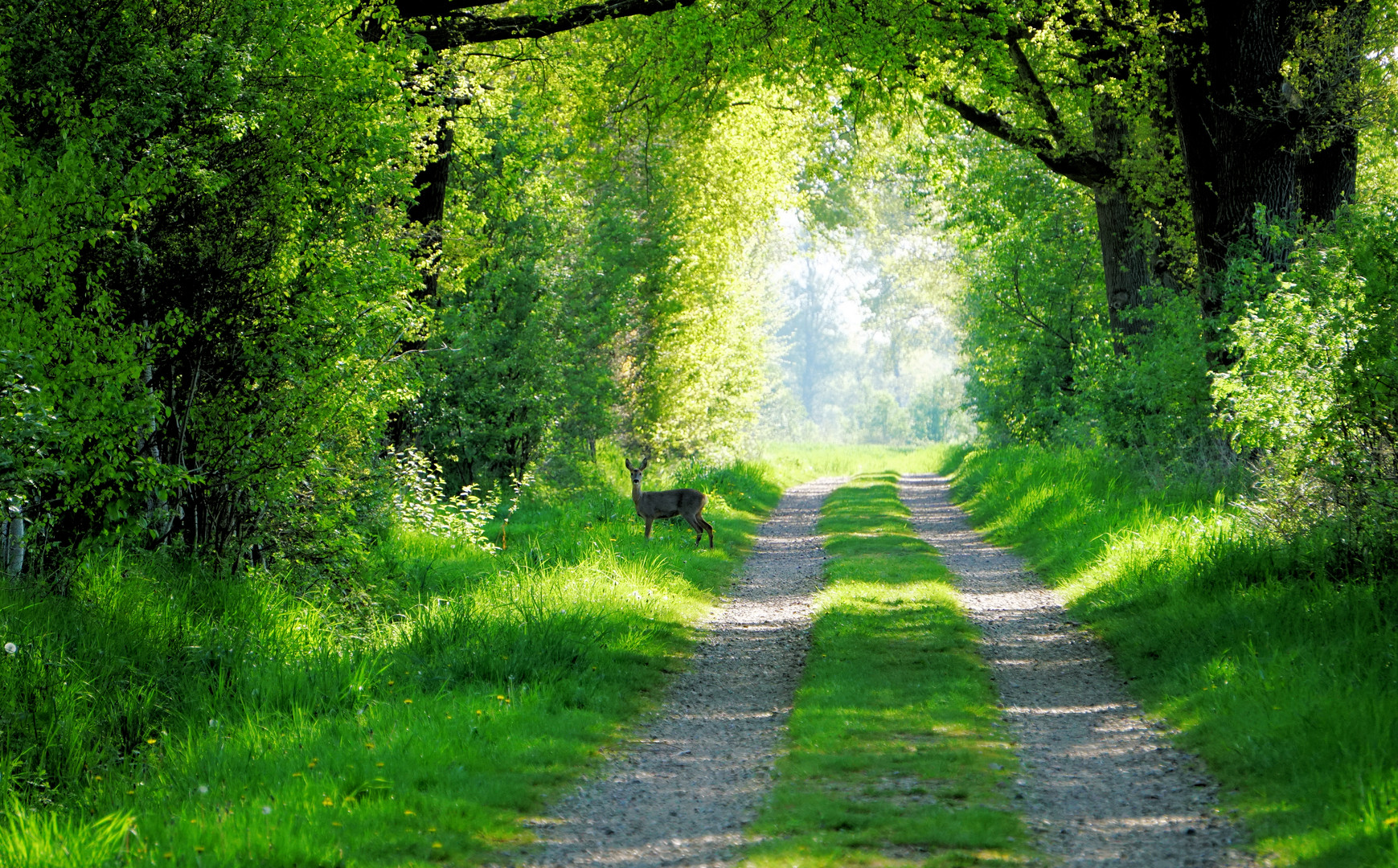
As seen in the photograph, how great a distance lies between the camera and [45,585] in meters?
7.86

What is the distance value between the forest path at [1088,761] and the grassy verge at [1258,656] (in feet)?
0.60

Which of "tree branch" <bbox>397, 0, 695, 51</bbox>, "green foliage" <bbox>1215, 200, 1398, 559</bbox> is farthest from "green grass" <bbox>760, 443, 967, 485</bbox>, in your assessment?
"green foliage" <bbox>1215, 200, 1398, 559</bbox>

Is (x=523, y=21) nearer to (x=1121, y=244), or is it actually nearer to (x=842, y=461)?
(x=1121, y=244)

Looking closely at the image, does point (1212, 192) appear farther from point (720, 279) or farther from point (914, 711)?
point (720, 279)

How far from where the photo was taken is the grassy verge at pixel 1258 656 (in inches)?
199

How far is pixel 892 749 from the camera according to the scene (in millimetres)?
6469

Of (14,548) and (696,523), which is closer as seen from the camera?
(14,548)

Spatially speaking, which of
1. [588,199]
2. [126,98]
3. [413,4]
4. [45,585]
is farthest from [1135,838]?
[588,199]

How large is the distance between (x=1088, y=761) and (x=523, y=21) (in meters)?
11.9

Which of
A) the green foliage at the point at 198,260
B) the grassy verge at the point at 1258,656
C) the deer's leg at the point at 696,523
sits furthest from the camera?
the deer's leg at the point at 696,523

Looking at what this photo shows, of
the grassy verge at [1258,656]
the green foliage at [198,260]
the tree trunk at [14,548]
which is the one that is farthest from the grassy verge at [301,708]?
the grassy verge at [1258,656]

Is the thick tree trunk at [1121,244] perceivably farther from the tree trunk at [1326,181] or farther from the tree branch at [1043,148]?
the tree trunk at [1326,181]

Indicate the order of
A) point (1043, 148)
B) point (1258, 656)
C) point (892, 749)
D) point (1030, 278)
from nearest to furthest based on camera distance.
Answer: point (892, 749), point (1258, 656), point (1043, 148), point (1030, 278)

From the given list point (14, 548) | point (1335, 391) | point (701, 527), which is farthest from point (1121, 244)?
point (14, 548)
